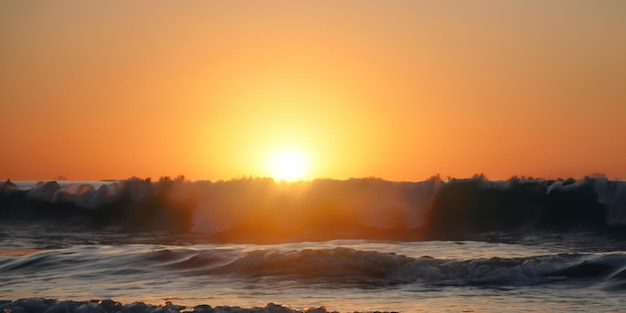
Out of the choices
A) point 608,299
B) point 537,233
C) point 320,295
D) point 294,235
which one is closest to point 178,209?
point 294,235

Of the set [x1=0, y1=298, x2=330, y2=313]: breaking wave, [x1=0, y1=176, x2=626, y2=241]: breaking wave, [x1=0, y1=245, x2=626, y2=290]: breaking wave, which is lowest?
[x1=0, y1=298, x2=330, y2=313]: breaking wave

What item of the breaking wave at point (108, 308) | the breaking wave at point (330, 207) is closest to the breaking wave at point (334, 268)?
the breaking wave at point (108, 308)

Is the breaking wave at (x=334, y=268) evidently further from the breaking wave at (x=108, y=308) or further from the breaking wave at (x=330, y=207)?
the breaking wave at (x=330, y=207)

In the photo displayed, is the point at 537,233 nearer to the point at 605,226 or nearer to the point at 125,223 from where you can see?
the point at 605,226

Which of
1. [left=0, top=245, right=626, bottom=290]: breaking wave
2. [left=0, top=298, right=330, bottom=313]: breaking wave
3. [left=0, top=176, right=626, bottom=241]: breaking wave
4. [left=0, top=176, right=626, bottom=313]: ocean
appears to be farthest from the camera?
[left=0, top=176, right=626, bottom=241]: breaking wave

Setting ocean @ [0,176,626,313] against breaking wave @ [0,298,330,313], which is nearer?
breaking wave @ [0,298,330,313]

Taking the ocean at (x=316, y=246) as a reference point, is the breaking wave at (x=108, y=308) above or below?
below

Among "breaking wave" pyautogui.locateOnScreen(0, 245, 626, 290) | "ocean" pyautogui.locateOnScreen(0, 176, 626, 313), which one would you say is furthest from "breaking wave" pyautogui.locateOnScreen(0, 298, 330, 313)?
"breaking wave" pyautogui.locateOnScreen(0, 245, 626, 290)

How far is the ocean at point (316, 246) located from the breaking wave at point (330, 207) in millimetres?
67

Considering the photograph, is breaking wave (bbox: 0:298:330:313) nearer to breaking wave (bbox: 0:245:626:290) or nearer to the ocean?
the ocean

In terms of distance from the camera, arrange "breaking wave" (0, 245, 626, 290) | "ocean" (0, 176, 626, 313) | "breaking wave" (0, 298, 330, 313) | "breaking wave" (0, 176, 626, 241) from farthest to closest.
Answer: "breaking wave" (0, 176, 626, 241)
"breaking wave" (0, 245, 626, 290)
"ocean" (0, 176, 626, 313)
"breaking wave" (0, 298, 330, 313)

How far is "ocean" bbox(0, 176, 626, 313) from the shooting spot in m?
10.1

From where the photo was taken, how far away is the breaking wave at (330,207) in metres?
22.9

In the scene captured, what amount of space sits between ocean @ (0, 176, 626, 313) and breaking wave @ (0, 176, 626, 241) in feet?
0.22
